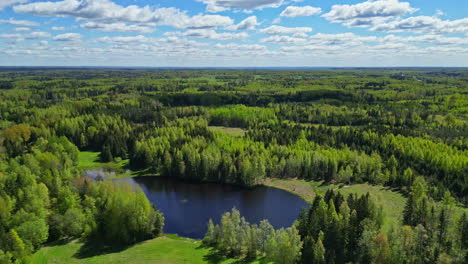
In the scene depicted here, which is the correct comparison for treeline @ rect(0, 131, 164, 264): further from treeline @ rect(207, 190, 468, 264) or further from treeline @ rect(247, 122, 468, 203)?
treeline @ rect(247, 122, 468, 203)

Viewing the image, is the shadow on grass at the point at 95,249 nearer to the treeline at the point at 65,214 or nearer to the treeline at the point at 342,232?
the treeline at the point at 65,214

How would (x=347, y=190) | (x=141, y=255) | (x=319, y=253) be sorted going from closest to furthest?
(x=319, y=253), (x=141, y=255), (x=347, y=190)

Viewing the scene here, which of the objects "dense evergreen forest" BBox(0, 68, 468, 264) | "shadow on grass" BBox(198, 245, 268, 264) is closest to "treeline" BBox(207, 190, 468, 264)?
"dense evergreen forest" BBox(0, 68, 468, 264)

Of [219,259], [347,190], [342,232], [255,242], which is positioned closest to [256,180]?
[347,190]

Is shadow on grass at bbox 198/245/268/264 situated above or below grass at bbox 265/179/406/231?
above

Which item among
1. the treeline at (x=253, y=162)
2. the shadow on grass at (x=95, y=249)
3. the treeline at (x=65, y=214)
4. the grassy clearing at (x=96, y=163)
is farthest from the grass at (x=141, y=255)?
the grassy clearing at (x=96, y=163)

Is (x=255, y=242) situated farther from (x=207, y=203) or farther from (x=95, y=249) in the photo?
(x=207, y=203)
